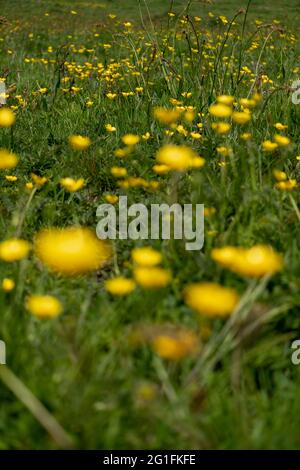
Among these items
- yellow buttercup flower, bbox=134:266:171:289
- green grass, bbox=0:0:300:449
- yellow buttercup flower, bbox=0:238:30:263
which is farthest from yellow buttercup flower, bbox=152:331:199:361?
yellow buttercup flower, bbox=0:238:30:263

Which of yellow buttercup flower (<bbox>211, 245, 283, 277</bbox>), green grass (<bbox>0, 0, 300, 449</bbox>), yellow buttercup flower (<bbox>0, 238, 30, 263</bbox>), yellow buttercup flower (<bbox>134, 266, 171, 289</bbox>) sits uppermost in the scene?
yellow buttercup flower (<bbox>211, 245, 283, 277</bbox>)

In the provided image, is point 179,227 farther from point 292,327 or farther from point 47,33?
point 47,33

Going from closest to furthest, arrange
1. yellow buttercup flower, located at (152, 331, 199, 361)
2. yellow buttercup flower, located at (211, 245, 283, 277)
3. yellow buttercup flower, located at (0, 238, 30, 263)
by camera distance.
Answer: yellow buttercup flower, located at (152, 331, 199, 361)
yellow buttercup flower, located at (211, 245, 283, 277)
yellow buttercup flower, located at (0, 238, 30, 263)

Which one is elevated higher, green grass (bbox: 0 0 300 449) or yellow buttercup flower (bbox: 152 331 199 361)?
yellow buttercup flower (bbox: 152 331 199 361)

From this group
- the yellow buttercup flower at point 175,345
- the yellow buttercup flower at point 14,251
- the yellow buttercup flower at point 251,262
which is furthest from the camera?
the yellow buttercup flower at point 14,251

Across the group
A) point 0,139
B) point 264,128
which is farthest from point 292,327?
point 0,139

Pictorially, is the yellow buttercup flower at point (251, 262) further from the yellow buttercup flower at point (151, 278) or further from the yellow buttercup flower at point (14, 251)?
the yellow buttercup flower at point (14, 251)

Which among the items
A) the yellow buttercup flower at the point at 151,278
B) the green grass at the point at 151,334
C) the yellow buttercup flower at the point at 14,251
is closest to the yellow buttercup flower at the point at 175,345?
the green grass at the point at 151,334

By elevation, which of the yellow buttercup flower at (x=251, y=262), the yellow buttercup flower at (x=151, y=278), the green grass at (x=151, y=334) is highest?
the yellow buttercup flower at (x=251, y=262)

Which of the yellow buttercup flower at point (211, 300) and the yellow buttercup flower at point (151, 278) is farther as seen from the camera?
the yellow buttercup flower at point (151, 278)

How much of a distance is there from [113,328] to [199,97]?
103 inches

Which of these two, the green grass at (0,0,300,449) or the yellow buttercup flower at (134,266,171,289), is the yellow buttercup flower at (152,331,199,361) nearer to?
the green grass at (0,0,300,449)

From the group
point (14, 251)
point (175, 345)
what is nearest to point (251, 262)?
point (175, 345)

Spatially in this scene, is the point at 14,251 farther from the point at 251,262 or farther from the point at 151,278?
the point at 251,262
